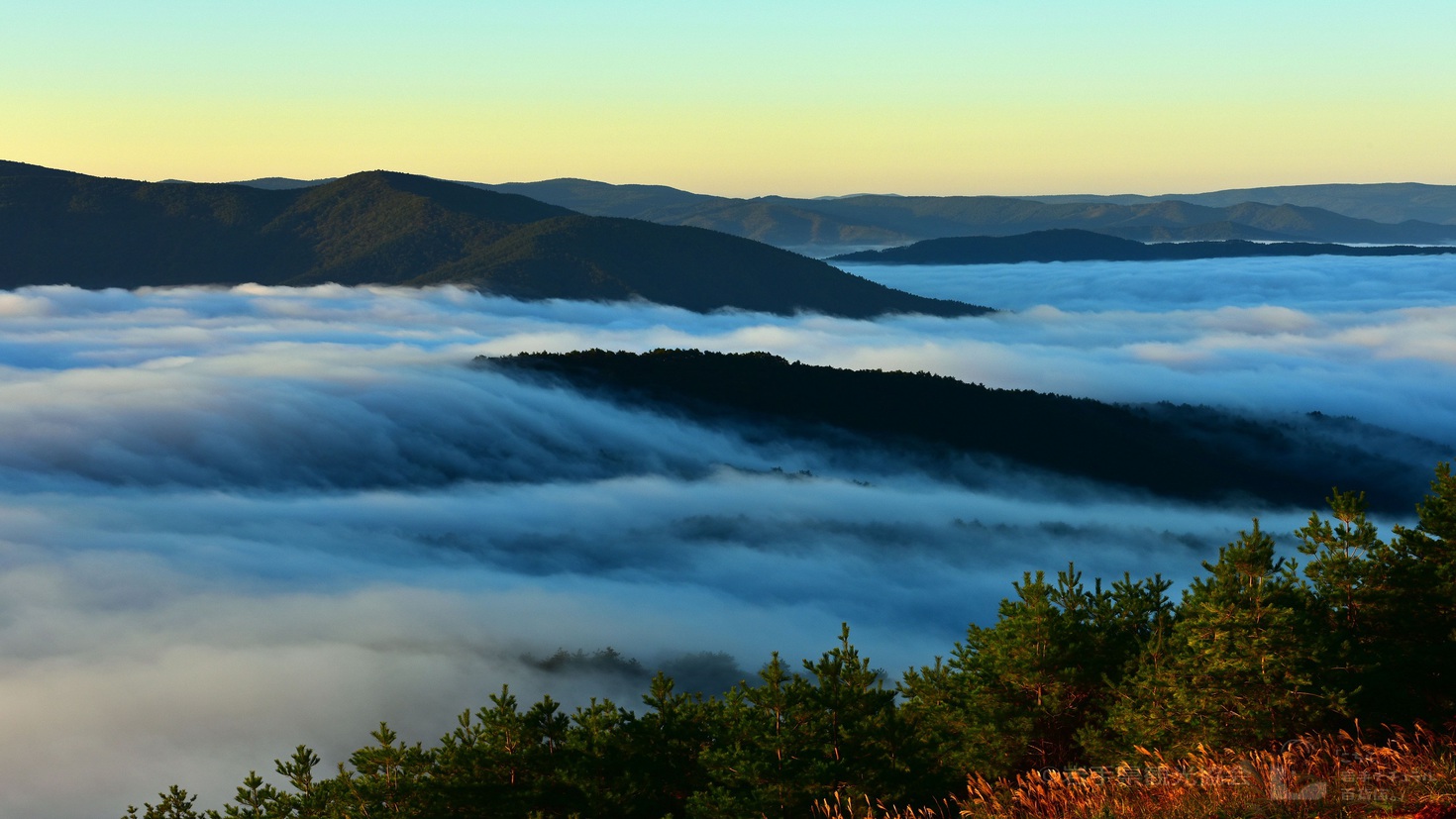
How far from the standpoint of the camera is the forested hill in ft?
520

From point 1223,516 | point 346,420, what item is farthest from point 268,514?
point 1223,516

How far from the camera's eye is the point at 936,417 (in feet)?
541

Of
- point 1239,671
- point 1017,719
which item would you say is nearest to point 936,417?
point 1017,719

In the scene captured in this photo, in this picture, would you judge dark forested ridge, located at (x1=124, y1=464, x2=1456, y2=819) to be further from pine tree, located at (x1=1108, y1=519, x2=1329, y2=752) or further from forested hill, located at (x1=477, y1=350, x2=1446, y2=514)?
forested hill, located at (x1=477, y1=350, x2=1446, y2=514)

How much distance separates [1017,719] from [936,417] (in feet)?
474

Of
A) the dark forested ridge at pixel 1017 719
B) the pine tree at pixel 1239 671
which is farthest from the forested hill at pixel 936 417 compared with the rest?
the pine tree at pixel 1239 671

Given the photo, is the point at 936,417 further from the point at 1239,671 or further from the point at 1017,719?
the point at 1239,671

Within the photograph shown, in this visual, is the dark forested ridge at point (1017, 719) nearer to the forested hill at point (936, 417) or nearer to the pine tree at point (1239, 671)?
the pine tree at point (1239, 671)

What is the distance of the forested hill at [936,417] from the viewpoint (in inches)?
6235

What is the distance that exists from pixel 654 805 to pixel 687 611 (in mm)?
100398

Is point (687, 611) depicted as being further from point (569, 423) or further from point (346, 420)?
point (346, 420)

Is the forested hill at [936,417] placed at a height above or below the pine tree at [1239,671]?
below

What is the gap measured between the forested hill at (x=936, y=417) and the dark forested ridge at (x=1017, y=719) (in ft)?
443

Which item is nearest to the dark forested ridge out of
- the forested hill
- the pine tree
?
the pine tree
